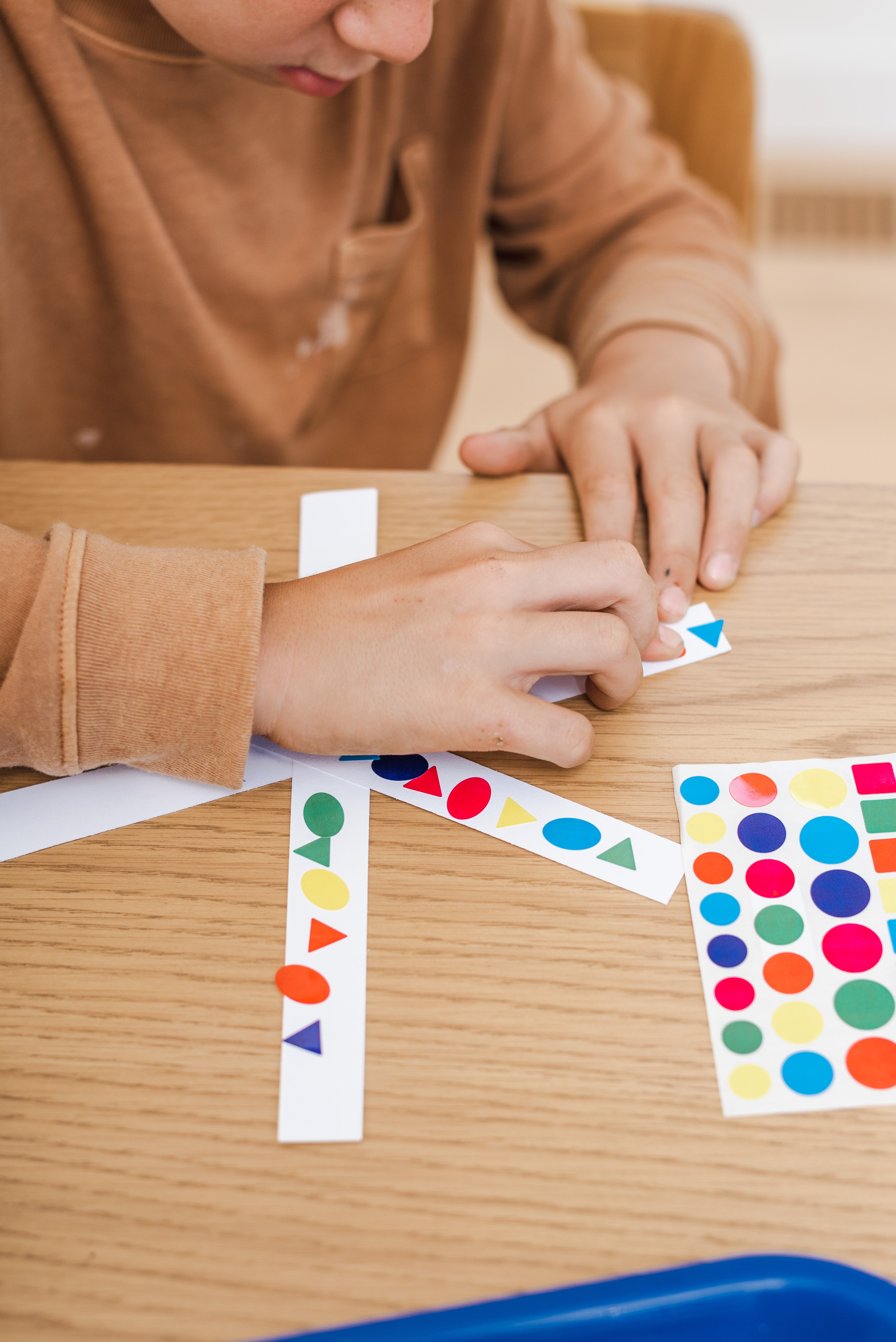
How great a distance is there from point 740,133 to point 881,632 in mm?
627

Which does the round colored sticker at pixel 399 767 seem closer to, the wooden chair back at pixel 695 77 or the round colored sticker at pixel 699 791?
the round colored sticker at pixel 699 791

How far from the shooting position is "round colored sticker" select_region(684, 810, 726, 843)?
47 centimetres

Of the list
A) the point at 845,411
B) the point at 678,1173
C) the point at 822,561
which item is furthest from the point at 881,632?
the point at 845,411

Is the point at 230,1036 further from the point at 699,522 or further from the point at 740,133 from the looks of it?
the point at 740,133

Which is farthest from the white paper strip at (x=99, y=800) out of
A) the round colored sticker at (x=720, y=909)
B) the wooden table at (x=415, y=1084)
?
the round colored sticker at (x=720, y=909)

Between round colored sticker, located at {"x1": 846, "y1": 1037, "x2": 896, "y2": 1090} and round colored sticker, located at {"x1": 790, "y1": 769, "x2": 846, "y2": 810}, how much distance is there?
110 millimetres

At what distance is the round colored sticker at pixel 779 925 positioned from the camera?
17.1 inches

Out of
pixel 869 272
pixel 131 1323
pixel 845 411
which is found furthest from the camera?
pixel 869 272

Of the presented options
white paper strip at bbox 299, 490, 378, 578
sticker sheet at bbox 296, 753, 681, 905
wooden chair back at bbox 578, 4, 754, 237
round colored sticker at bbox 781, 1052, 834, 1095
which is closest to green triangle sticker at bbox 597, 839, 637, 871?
sticker sheet at bbox 296, 753, 681, 905

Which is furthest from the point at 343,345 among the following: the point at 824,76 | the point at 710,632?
the point at 824,76

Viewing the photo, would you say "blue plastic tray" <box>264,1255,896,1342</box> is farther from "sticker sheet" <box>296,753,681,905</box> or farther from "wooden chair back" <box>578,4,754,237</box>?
"wooden chair back" <box>578,4,754,237</box>

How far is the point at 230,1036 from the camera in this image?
41 centimetres

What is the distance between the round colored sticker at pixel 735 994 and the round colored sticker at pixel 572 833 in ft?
0.27

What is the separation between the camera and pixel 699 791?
1.58ft
